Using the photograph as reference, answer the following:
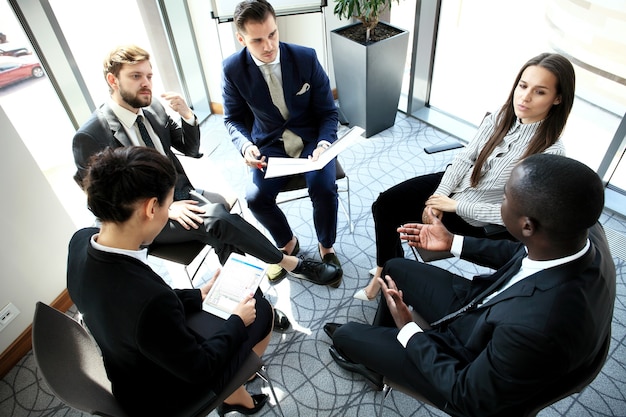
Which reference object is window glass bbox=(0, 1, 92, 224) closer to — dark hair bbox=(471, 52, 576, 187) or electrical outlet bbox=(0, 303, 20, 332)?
electrical outlet bbox=(0, 303, 20, 332)

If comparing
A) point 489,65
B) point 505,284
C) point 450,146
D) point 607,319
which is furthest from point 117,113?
point 489,65

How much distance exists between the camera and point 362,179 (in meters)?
3.04

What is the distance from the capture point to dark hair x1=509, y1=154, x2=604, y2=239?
96 centimetres

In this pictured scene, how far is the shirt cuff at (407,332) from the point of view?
135 cm

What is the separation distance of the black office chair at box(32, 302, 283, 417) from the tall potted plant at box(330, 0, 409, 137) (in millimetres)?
2446

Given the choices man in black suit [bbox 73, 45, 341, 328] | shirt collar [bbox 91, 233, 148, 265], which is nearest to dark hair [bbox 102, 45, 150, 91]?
man in black suit [bbox 73, 45, 341, 328]

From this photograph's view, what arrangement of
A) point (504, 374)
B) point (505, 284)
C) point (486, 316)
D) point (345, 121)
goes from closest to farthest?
point (504, 374)
point (486, 316)
point (505, 284)
point (345, 121)

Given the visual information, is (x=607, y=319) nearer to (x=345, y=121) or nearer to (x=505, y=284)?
(x=505, y=284)

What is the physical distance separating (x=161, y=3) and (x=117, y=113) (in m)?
1.71

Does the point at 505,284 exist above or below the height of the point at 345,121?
above

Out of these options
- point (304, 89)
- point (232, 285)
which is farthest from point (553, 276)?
point (304, 89)

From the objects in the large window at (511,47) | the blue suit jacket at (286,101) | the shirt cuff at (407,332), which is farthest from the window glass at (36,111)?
the large window at (511,47)

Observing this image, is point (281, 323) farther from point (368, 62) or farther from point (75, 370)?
point (368, 62)

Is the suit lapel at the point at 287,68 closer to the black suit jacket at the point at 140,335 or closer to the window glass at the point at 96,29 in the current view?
the window glass at the point at 96,29
